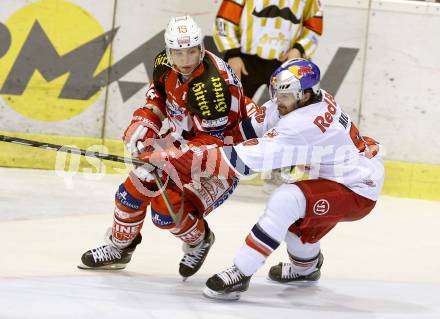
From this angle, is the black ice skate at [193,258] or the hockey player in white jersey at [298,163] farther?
the black ice skate at [193,258]

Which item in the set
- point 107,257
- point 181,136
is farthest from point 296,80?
point 107,257

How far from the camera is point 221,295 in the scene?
3.61 metres

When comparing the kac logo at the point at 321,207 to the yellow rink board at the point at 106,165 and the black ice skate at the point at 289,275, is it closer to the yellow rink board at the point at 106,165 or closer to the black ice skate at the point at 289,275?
the black ice skate at the point at 289,275

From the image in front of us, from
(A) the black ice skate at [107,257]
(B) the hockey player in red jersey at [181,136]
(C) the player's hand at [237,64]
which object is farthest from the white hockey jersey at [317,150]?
(C) the player's hand at [237,64]

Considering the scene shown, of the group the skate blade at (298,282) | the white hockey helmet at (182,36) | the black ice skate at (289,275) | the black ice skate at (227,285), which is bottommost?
the skate blade at (298,282)

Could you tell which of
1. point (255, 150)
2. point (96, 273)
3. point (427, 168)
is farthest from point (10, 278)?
point (427, 168)

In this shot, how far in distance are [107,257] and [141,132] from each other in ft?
1.73

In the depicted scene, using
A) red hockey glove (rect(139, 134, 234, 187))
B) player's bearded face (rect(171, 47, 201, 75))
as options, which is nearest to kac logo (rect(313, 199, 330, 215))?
red hockey glove (rect(139, 134, 234, 187))

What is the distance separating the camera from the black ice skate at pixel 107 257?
158 inches

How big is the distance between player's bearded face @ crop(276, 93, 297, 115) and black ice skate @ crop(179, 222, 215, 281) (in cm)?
66

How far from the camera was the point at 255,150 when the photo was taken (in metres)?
3.61

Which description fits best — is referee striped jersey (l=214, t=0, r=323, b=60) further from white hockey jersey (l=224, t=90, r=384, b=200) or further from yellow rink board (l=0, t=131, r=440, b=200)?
white hockey jersey (l=224, t=90, r=384, b=200)

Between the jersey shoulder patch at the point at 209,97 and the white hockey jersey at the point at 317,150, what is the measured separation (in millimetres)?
202

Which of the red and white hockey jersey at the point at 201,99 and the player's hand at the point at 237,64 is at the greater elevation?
the red and white hockey jersey at the point at 201,99
